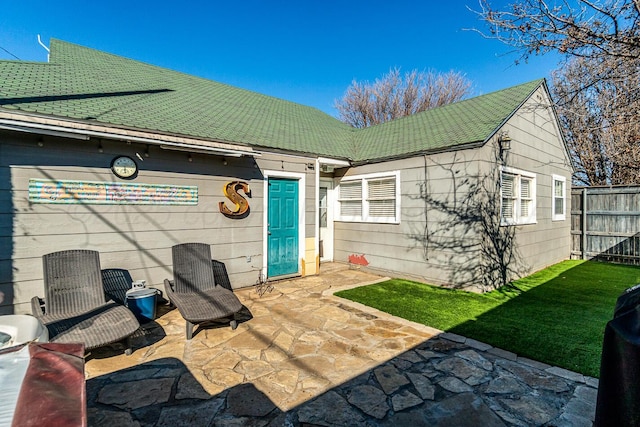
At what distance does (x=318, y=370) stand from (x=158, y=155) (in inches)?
175

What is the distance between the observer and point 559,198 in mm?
9406

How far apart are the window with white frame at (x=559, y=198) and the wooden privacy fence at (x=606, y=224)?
2.45ft

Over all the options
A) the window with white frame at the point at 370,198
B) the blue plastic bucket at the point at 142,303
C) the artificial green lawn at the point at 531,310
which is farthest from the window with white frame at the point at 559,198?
the blue plastic bucket at the point at 142,303

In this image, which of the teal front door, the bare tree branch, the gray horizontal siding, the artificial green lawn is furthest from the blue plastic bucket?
the bare tree branch

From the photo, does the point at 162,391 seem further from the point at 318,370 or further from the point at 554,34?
the point at 554,34

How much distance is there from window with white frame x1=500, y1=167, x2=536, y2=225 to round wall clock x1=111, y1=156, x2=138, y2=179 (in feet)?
23.9

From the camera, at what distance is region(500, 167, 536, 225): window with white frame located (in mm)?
6844

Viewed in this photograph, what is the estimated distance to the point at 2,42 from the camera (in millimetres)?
7168

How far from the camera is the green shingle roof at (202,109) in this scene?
16.5 feet

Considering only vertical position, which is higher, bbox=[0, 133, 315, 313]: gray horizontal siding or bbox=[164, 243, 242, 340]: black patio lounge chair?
bbox=[0, 133, 315, 313]: gray horizontal siding

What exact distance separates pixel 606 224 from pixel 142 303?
41.4 ft

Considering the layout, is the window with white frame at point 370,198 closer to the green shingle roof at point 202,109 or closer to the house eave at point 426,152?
the house eave at point 426,152

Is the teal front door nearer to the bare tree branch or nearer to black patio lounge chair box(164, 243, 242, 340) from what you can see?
black patio lounge chair box(164, 243, 242, 340)

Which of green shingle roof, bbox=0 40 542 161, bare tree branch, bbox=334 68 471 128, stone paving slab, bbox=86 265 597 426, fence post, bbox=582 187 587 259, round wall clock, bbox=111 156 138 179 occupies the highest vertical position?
bare tree branch, bbox=334 68 471 128
